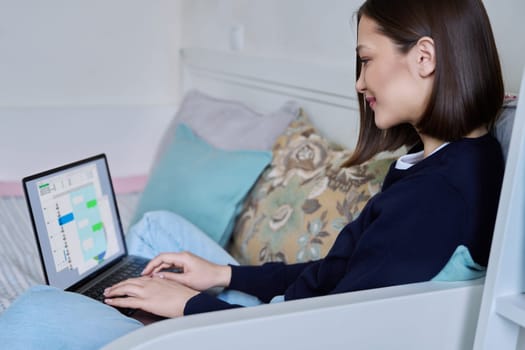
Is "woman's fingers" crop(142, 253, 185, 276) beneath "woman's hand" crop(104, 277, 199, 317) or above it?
beneath

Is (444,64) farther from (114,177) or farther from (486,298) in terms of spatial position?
(114,177)

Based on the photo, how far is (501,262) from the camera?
72cm

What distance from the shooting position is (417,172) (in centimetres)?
88

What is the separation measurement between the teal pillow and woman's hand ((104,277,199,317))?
54 cm

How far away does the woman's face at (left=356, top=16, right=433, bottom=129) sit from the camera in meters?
0.88

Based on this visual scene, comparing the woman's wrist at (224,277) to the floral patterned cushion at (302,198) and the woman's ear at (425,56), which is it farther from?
the woman's ear at (425,56)

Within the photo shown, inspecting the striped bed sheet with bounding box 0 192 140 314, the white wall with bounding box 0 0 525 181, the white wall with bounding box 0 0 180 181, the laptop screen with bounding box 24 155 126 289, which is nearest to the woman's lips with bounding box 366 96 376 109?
the laptop screen with bounding box 24 155 126 289

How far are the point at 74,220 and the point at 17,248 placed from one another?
448 mm

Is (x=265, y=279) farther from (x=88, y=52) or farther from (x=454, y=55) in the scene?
(x=88, y=52)

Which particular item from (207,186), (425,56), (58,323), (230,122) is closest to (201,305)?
(58,323)

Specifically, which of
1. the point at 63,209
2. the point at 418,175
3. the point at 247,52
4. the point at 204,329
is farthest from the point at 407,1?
the point at 247,52

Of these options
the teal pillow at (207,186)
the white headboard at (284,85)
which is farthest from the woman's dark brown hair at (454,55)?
the teal pillow at (207,186)

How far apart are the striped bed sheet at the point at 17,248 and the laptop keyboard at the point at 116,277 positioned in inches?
6.5

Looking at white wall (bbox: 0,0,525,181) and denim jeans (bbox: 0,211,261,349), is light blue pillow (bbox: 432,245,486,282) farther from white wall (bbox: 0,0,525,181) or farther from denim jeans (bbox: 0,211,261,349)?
white wall (bbox: 0,0,525,181)
